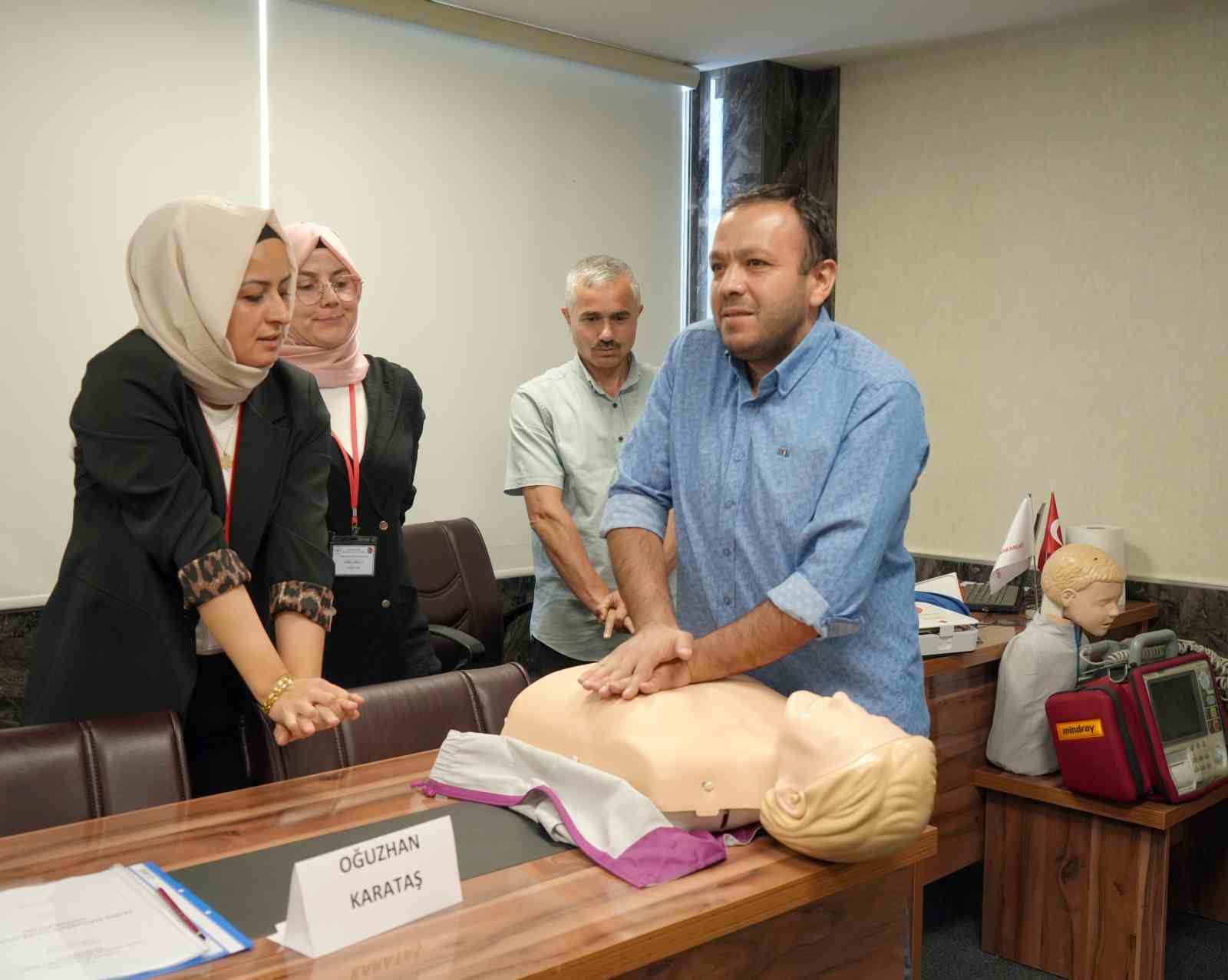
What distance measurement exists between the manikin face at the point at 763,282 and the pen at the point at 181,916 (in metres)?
1.07

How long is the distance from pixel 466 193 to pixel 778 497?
8.38ft

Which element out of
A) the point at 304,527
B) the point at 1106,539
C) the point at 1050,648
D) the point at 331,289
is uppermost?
the point at 331,289

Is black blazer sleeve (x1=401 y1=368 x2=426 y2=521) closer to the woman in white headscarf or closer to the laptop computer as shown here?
the woman in white headscarf

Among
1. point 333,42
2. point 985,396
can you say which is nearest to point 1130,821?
point 985,396

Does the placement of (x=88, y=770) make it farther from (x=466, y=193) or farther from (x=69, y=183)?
(x=466, y=193)

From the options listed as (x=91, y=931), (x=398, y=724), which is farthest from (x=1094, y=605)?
(x=91, y=931)

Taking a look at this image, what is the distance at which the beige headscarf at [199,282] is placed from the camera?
1757mm

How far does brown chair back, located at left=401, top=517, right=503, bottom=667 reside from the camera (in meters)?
3.66

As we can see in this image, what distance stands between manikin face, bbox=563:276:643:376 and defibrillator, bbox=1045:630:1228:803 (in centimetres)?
141

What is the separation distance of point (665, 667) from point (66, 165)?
2.42 meters

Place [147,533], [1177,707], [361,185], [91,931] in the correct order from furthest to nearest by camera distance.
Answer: [361,185], [1177,707], [147,533], [91,931]

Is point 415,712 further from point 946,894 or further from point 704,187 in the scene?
point 704,187

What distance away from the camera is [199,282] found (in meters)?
1.76

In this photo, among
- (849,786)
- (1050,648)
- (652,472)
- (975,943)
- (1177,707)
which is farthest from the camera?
(975,943)
